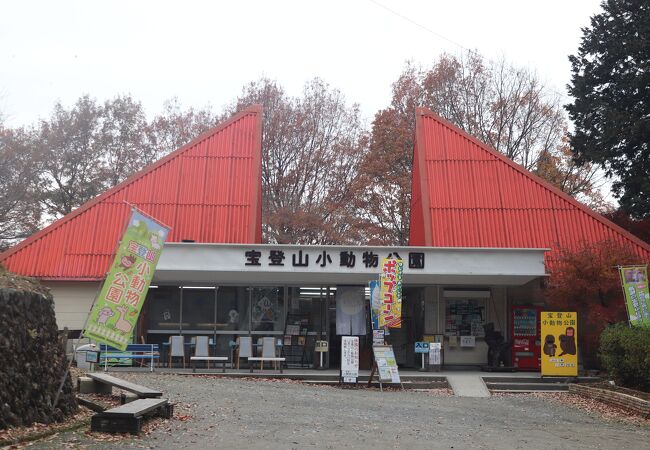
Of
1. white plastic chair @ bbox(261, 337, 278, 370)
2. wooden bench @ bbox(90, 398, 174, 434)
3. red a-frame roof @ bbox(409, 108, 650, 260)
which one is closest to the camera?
wooden bench @ bbox(90, 398, 174, 434)

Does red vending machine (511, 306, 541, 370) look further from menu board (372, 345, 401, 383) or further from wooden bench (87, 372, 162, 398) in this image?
wooden bench (87, 372, 162, 398)

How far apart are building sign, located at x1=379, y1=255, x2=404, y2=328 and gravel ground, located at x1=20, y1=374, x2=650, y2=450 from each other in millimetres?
2101

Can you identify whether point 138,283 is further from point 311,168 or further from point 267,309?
point 311,168

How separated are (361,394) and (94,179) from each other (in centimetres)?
2619

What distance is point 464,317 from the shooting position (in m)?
22.0

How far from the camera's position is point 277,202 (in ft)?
121

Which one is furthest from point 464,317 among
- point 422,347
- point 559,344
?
point 559,344

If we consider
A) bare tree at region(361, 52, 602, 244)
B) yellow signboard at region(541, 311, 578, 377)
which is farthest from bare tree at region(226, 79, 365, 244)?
yellow signboard at region(541, 311, 578, 377)

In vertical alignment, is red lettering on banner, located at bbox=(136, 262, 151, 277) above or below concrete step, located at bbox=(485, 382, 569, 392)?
above

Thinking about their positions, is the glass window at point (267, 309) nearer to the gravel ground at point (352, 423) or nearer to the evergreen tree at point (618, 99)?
the gravel ground at point (352, 423)

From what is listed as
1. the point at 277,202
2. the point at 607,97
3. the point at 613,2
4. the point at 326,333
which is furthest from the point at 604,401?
the point at 277,202

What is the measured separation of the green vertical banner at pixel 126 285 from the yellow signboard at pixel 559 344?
11192 millimetres

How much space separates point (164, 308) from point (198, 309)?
3.10 feet

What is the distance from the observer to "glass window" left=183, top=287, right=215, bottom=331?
70.8 feet
